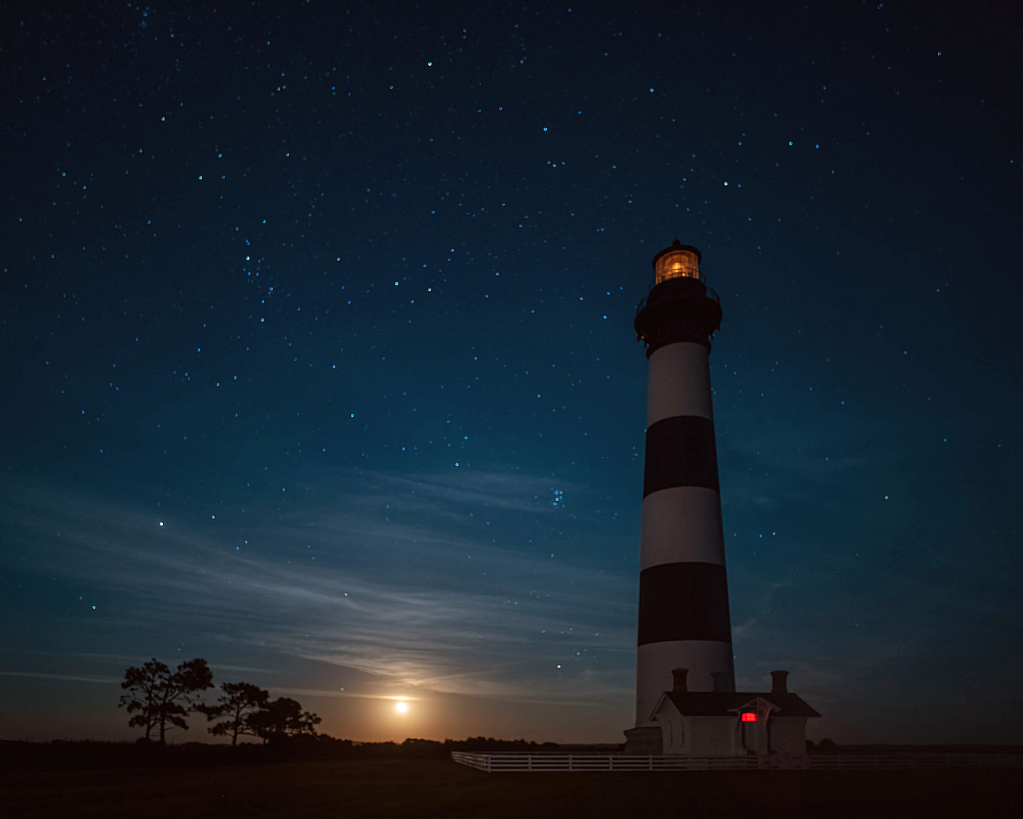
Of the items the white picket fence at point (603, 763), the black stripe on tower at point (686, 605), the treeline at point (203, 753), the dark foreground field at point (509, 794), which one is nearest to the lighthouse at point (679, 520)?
the black stripe on tower at point (686, 605)

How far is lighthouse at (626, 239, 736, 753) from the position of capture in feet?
89.9

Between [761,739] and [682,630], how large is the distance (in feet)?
15.6

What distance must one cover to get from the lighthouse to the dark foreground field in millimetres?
4693

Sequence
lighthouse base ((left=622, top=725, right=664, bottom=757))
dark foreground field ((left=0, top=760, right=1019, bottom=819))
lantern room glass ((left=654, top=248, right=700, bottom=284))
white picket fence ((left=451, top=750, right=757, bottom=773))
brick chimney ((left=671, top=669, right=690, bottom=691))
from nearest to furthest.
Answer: dark foreground field ((left=0, top=760, right=1019, bottom=819)) < white picket fence ((left=451, top=750, right=757, bottom=773)) < brick chimney ((left=671, top=669, right=690, bottom=691)) < lighthouse base ((left=622, top=725, right=664, bottom=757)) < lantern room glass ((left=654, top=248, right=700, bottom=284))

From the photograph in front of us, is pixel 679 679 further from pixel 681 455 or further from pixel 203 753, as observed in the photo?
pixel 203 753

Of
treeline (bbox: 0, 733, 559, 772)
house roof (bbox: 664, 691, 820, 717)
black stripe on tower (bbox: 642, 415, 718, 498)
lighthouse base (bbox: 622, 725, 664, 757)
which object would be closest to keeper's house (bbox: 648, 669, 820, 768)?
house roof (bbox: 664, 691, 820, 717)

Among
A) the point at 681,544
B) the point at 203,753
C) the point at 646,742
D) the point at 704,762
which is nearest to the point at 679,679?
the point at 704,762

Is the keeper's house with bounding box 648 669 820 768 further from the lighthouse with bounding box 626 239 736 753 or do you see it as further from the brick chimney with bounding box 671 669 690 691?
the lighthouse with bounding box 626 239 736 753

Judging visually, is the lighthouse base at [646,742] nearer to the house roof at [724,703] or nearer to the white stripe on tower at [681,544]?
the white stripe on tower at [681,544]

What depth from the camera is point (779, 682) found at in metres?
27.0

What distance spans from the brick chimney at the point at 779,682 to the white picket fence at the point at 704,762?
9.48ft

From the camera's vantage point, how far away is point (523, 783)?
21.0 metres

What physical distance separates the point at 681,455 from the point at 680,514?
9.13 ft

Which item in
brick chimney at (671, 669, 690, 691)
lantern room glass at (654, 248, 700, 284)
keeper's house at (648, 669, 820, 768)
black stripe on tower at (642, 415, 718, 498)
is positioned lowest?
keeper's house at (648, 669, 820, 768)
